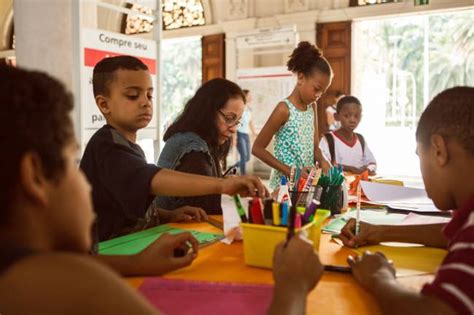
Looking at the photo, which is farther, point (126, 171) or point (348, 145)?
point (348, 145)

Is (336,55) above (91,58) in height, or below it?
above

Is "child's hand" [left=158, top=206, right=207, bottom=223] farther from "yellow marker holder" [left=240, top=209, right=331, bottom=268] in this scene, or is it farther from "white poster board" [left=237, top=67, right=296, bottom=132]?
"white poster board" [left=237, top=67, right=296, bottom=132]

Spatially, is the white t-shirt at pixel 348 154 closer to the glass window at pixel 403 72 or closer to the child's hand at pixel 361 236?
the child's hand at pixel 361 236

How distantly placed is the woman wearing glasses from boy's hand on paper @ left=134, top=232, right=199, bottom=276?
2.83ft

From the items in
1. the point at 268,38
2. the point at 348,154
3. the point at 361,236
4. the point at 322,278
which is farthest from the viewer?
the point at 268,38

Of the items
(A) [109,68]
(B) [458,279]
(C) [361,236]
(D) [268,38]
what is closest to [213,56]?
(D) [268,38]

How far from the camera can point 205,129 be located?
210cm

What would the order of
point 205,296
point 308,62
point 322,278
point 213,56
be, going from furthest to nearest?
point 213,56 < point 308,62 < point 322,278 < point 205,296

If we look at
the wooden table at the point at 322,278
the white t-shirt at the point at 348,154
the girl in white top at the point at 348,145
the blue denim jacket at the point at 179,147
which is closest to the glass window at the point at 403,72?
the girl in white top at the point at 348,145

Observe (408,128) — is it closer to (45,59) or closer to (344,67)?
(344,67)

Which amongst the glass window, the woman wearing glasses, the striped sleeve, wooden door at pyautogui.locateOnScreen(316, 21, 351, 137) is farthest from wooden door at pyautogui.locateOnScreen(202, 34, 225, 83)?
the striped sleeve

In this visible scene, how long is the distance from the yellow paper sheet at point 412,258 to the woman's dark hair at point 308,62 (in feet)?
5.49

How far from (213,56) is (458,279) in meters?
7.82

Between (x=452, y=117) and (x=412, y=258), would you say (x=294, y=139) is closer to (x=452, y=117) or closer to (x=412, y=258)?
(x=412, y=258)
